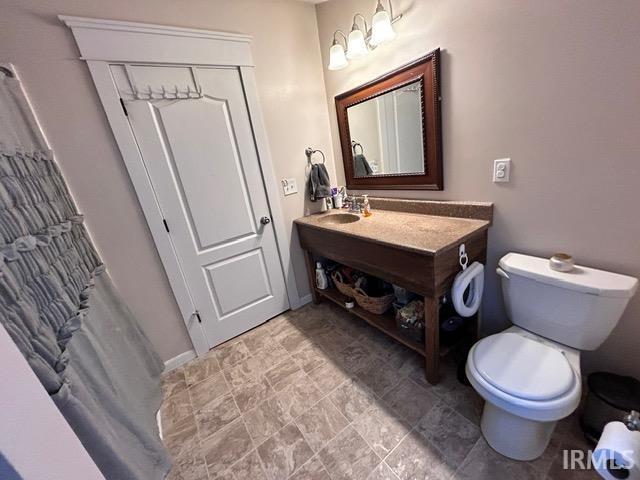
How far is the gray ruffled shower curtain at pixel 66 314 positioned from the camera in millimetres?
750

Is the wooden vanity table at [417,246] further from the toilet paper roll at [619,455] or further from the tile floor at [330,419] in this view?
the toilet paper roll at [619,455]

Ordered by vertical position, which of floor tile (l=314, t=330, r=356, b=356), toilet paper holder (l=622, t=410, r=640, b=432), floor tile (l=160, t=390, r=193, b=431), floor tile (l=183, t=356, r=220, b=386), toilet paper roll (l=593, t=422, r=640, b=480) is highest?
toilet paper holder (l=622, t=410, r=640, b=432)

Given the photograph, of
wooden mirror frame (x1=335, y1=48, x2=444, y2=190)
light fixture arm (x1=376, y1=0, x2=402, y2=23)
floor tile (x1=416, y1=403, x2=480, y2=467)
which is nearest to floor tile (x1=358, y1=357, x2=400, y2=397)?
floor tile (x1=416, y1=403, x2=480, y2=467)

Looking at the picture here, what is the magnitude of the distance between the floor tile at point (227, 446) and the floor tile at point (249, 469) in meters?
0.03

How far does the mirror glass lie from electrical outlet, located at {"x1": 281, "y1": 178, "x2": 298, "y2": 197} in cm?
52

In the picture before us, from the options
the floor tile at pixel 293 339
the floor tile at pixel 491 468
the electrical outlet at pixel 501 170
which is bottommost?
the floor tile at pixel 491 468

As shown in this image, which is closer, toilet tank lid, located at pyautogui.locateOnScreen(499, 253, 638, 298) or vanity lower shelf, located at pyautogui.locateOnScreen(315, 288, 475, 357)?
toilet tank lid, located at pyautogui.locateOnScreen(499, 253, 638, 298)

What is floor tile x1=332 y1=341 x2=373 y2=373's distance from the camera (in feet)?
5.36

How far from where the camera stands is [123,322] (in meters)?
1.45

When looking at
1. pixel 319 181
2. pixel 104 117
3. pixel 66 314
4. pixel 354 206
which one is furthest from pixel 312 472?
pixel 104 117

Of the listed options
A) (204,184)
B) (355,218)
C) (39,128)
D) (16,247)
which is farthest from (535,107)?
(39,128)

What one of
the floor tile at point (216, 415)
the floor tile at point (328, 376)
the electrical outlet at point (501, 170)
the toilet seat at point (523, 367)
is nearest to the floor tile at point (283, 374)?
the floor tile at point (328, 376)

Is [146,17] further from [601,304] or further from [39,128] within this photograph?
[601,304]

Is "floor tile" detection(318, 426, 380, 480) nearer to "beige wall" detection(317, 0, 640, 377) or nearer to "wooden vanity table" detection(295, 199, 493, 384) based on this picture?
"wooden vanity table" detection(295, 199, 493, 384)
